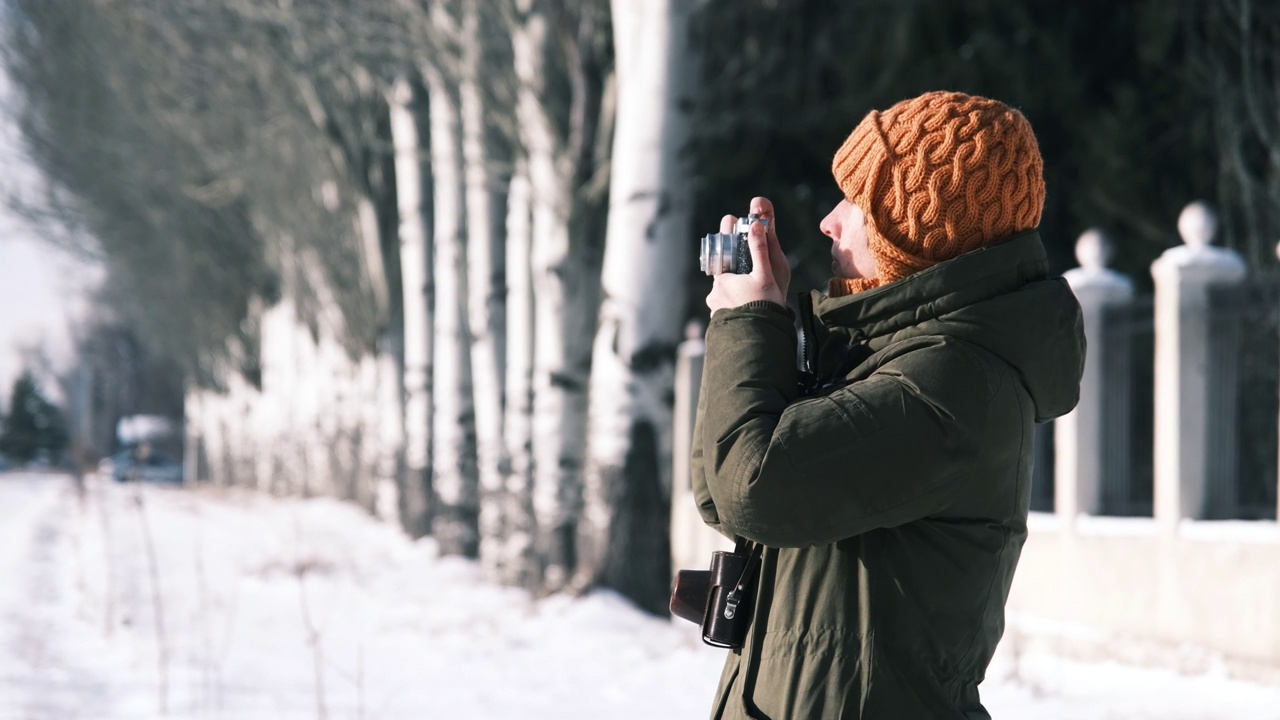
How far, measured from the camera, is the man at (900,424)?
1.76 metres

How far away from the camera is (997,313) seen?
72.2 inches

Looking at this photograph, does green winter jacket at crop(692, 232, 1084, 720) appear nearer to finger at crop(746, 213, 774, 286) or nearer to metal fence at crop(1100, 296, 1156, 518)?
finger at crop(746, 213, 774, 286)

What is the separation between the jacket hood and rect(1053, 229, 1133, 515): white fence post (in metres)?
5.56

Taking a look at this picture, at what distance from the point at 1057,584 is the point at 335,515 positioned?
499 inches

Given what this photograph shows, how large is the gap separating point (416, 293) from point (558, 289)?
5167 mm

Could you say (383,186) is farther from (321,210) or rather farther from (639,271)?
(639,271)

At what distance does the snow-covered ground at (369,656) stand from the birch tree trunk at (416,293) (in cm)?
183

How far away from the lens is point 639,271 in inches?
341

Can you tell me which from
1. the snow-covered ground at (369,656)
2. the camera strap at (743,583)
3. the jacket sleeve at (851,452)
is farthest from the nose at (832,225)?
the snow-covered ground at (369,656)

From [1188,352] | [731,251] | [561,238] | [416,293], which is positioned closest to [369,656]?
[561,238]

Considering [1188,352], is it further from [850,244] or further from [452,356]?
[452,356]

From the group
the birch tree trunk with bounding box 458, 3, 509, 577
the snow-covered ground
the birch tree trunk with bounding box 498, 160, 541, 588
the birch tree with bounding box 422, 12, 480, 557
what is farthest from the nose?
the birch tree with bounding box 422, 12, 480, 557

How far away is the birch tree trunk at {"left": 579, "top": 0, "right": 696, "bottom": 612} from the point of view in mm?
8648

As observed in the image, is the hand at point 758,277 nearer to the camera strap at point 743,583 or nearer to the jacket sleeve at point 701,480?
the jacket sleeve at point 701,480
